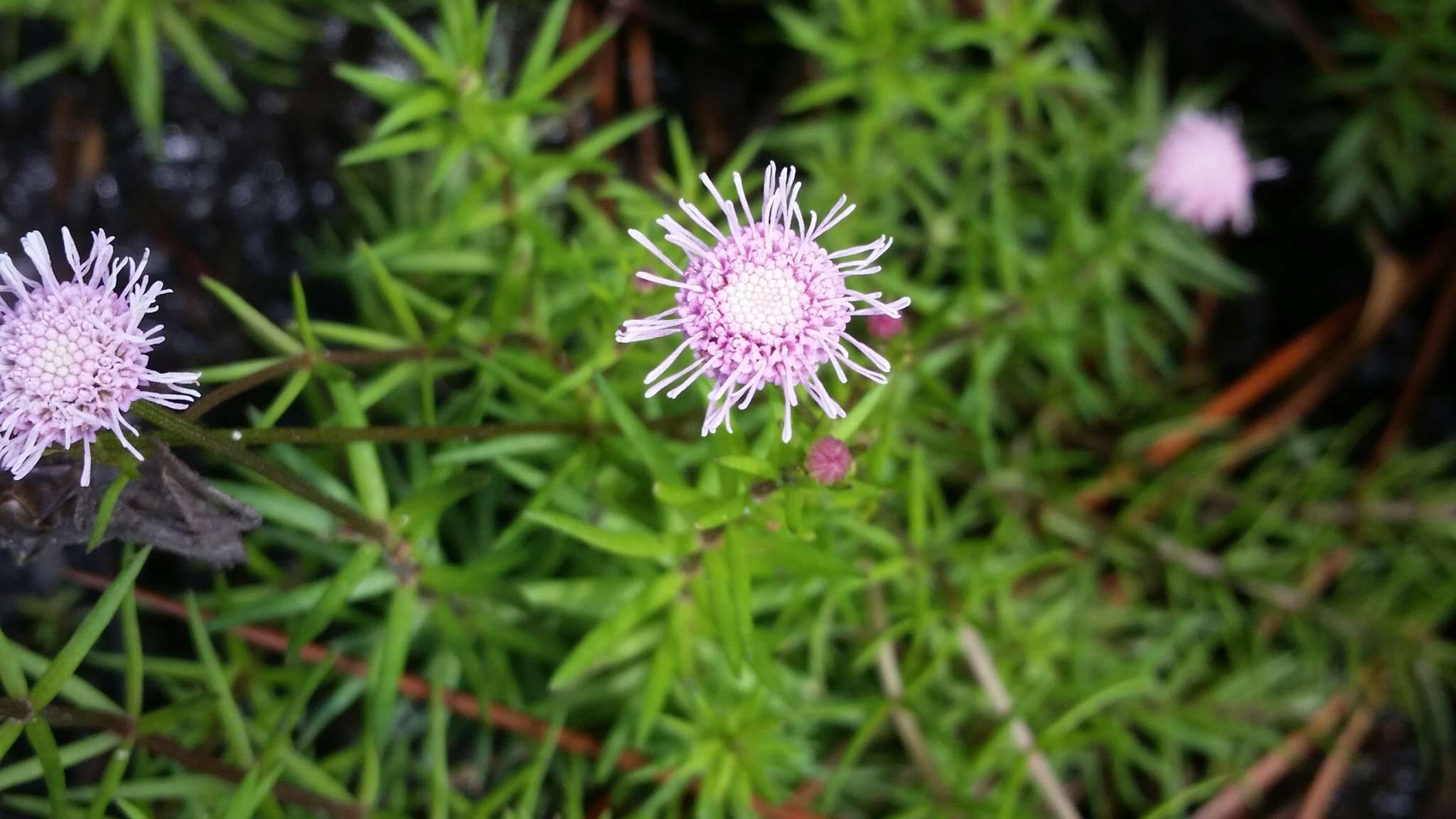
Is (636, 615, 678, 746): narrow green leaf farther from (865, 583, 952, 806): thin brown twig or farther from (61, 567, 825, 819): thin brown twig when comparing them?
(865, 583, 952, 806): thin brown twig

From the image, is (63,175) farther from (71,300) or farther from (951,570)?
(951,570)

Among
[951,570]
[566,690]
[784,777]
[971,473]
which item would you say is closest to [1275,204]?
[971,473]

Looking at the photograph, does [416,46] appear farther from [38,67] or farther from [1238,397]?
[1238,397]

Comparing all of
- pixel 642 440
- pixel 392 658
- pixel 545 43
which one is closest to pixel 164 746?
pixel 392 658

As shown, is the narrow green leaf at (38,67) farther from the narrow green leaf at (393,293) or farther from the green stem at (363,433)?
the green stem at (363,433)

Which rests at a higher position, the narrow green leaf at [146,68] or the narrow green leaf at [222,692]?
the narrow green leaf at [146,68]

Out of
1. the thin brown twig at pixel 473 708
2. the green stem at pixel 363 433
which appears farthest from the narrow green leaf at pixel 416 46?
the thin brown twig at pixel 473 708
